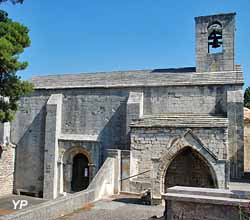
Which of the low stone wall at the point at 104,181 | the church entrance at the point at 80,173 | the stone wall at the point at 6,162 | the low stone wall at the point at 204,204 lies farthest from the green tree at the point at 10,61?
the low stone wall at the point at 204,204

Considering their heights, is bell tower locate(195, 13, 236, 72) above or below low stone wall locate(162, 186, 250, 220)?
above

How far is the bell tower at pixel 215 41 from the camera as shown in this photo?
1678cm

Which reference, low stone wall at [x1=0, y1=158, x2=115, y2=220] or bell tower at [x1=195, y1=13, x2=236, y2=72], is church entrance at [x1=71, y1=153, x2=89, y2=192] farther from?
bell tower at [x1=195, y1=13, x2=236, y2=72]

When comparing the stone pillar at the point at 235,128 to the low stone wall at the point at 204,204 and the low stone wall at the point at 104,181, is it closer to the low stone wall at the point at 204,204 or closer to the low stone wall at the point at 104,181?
the low stone wall at the point at 104,181

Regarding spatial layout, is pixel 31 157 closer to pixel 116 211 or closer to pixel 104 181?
pixel 104 181

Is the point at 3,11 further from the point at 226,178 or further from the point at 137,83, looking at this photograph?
the point at 226,178

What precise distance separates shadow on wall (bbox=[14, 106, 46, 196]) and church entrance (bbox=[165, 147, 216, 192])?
8731 mm

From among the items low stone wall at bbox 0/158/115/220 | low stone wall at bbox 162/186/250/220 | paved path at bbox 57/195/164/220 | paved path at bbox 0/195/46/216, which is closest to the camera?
low stone wall at bbox 162/186/250/220

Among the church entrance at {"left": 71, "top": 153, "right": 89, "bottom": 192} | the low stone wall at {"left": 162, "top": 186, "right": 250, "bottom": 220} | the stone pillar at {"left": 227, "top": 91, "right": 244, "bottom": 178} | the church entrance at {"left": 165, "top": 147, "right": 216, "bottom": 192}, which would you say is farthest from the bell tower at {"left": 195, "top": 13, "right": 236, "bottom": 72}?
the low stone wall at {"left": 162, "top": 186, "right": 250, "bottom": 220}

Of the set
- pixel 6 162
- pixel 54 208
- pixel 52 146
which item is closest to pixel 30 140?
pixel 6 162

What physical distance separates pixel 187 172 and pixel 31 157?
10.2 meters

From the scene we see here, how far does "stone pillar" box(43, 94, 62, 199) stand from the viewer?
58.6ft

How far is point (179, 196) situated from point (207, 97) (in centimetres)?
954

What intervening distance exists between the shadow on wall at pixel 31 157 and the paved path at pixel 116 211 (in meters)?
8.44
